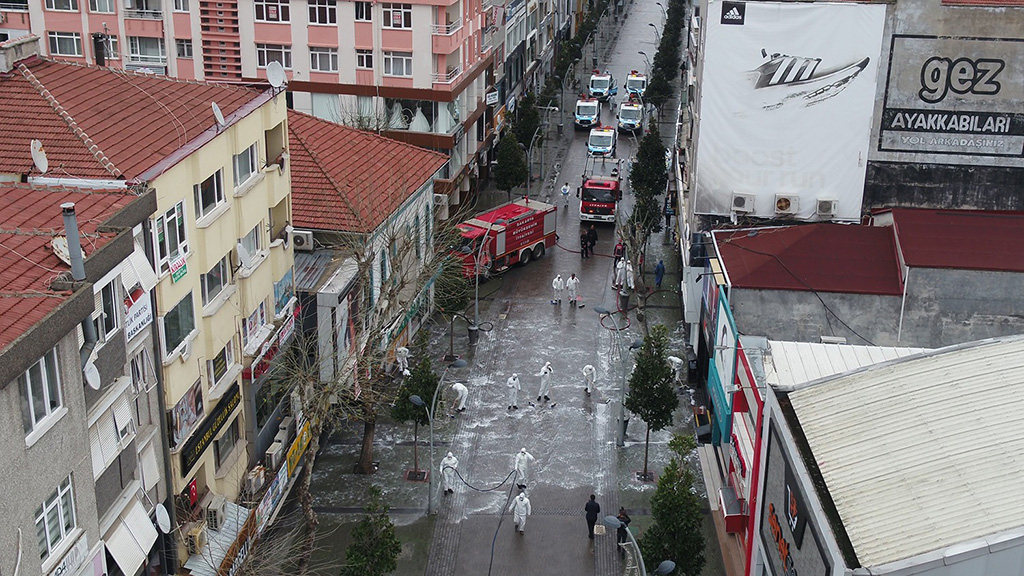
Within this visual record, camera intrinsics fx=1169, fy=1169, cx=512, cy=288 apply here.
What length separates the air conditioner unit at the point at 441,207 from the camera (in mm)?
51969

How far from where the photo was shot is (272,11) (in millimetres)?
54188

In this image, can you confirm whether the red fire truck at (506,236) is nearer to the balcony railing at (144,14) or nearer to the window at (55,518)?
the balcony railing at (144,14)

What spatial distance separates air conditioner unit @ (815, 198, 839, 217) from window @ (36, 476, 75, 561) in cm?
2922

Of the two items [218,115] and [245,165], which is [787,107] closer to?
[245,165]

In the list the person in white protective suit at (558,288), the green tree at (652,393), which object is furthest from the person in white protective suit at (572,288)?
the green tree at (652,393)

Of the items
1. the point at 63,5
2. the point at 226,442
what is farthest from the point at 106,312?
the point at 63,5

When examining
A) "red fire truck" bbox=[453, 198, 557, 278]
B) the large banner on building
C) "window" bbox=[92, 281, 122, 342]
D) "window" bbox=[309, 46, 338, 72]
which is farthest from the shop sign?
"window" bbox=[309, 46, 338, 72]

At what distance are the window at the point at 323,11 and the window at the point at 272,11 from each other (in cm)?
112

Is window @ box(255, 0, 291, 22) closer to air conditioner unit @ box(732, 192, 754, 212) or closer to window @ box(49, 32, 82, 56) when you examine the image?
window @ box(49, 32, 82, 56)

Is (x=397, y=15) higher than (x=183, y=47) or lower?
higher

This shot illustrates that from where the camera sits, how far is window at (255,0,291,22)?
54.0m

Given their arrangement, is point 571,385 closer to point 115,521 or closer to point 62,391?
point 115,521

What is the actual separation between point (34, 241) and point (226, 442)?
34.0 feet

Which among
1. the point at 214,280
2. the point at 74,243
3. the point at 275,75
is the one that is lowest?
the point at 214,280
